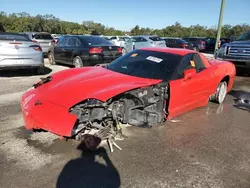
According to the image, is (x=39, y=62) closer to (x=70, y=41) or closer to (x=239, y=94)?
(x=70, y=41)

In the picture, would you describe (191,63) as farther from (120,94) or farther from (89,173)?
(89,173)

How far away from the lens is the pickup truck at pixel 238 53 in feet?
30.1

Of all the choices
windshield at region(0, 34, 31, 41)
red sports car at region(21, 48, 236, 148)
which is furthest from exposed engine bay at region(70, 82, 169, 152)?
windshield at region(0, 34, 31, 41)

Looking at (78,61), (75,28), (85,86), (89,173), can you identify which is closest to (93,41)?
(78,61)

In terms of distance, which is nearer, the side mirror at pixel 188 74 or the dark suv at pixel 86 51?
the side mirror at pixel 188 74

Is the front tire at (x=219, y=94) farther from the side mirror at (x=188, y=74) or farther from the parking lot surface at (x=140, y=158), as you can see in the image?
the side mirror at (x=188, y=74)

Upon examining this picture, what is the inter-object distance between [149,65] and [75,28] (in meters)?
50.3

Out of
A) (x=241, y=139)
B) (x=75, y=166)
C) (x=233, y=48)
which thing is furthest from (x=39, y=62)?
(x=233, y=48)

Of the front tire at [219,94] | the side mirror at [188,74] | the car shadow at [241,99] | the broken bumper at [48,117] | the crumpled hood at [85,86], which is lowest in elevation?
the car shadow at [241,99]

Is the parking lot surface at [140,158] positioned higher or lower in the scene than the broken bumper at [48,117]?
lower

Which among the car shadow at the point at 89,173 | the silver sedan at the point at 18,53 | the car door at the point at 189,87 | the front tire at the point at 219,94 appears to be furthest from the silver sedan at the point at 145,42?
the car shadow at the point at 89,173

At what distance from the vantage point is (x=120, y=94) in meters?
3.45

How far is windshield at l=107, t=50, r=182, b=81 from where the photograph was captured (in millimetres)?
4207

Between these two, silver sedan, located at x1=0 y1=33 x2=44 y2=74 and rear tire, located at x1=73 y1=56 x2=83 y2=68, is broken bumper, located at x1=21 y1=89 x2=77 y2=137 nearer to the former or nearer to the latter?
silver sedan, located at x1=0 y1=33 x2=44 y2=74
